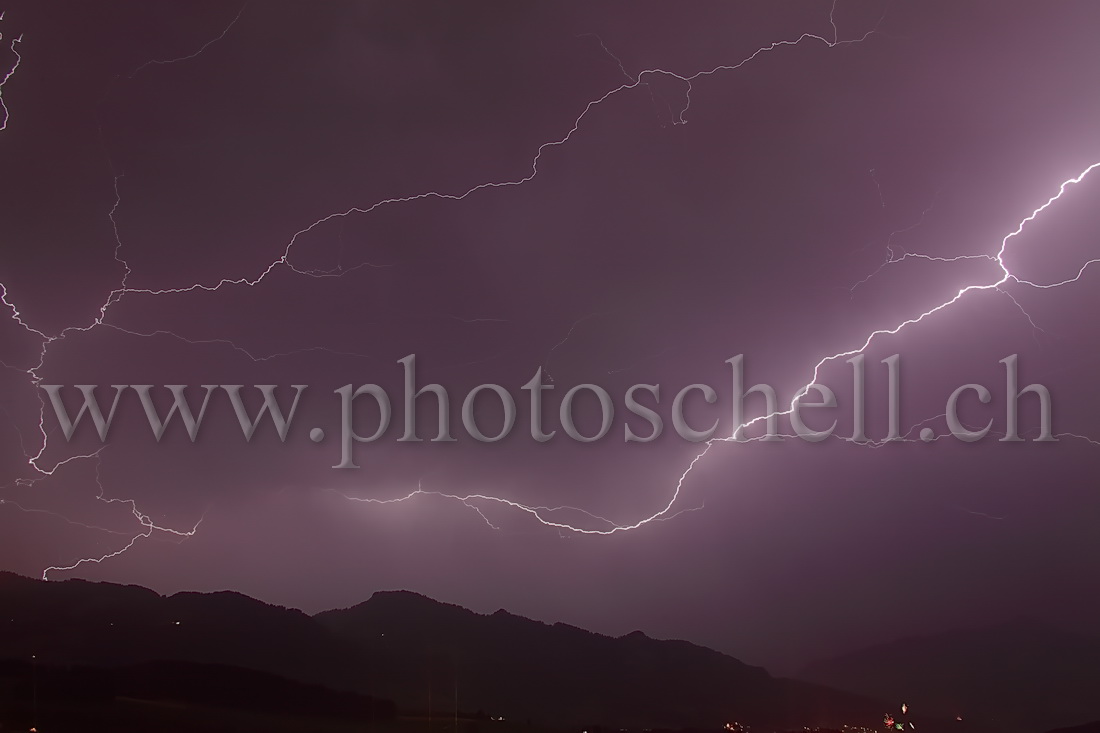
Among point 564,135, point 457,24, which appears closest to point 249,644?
point 564,135

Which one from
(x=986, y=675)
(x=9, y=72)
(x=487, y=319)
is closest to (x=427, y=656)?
(x=487, y=319)

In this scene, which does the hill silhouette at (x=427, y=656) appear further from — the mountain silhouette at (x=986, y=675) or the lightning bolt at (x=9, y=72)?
the lightning bolt at (x=9, y=72)

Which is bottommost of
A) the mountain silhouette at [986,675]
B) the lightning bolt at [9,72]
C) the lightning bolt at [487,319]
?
the mountain silhouette at [986,675]

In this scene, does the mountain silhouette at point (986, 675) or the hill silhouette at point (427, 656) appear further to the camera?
the hill silhouette at point (427, 656)

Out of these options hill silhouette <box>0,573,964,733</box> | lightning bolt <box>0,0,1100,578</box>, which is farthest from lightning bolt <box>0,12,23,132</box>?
hill silhouette <box>0,573,964,733</box>

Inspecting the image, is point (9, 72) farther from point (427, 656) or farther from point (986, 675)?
point (986, 675)

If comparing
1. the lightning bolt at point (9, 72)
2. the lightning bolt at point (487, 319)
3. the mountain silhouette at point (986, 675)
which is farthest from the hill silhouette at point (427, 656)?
the lightning bolt at point (9, 72)

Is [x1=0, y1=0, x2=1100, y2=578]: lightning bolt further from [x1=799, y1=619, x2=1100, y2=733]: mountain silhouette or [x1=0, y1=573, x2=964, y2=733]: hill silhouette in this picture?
[x1=799, y1=619, x2=1100, y2=733]: mountain silhouette
